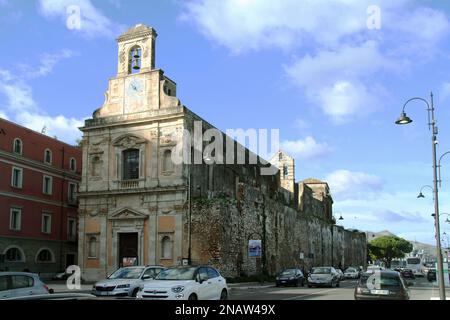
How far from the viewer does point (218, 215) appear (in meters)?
39.2

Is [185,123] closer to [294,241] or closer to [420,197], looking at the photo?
[420,197]

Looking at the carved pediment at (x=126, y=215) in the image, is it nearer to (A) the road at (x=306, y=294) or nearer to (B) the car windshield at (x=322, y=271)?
(A) the road at (x=306, y=294)

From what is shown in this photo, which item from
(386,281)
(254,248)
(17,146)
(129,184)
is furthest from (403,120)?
(17,146)

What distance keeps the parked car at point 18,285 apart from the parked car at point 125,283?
502cm

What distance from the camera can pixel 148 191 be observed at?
4062 centimetres

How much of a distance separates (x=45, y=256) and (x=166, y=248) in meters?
17.3

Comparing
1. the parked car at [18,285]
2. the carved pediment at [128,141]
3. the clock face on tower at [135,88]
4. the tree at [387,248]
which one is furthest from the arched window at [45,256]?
the tree at [387,248]

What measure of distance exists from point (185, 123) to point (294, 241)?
1022 inches

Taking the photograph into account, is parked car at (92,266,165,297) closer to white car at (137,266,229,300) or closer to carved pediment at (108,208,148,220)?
white car at (137,266,229,300)

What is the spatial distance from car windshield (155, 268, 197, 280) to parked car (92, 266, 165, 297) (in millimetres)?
2966

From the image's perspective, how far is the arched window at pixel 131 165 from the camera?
42469 mm

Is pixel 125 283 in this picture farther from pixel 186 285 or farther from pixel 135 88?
pixel 135 88

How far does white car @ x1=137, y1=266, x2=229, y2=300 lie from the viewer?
16.8 meters

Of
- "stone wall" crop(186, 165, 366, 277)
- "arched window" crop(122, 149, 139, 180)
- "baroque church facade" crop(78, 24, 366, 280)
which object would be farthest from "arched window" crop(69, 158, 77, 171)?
"stone wall" crop(186, 165, 366, 277)
